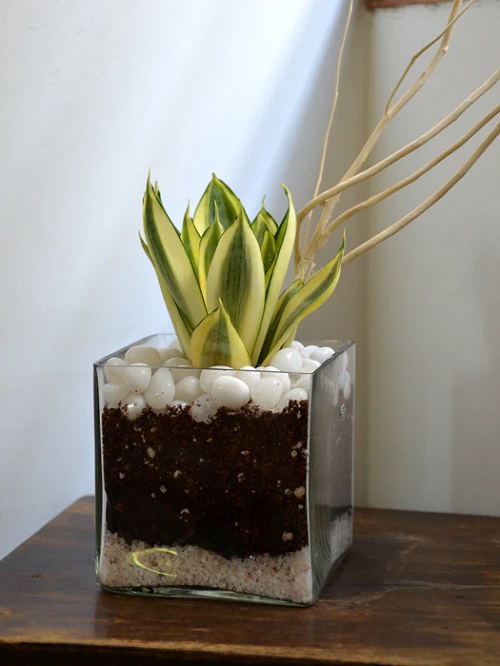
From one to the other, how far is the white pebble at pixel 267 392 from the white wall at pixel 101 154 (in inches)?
10.5

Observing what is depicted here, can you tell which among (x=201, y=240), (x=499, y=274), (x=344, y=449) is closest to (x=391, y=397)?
(x=499, y=274)

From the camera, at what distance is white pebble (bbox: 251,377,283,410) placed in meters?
0.62

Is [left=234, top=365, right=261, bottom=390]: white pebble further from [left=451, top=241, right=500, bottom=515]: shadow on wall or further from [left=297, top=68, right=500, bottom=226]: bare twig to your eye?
[left=451, top=241, right=500, bottom=515]: shadow on wall

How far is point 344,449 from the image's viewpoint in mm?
748

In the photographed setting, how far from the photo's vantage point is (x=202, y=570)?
65cm

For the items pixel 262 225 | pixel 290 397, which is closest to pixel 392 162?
pixel 262 225

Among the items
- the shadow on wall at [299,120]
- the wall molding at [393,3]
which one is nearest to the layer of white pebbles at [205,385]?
the shadow on wall at [299,120]

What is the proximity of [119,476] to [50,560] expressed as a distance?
135 millimetres

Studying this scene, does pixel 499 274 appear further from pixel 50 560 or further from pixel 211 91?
pixel 50 560

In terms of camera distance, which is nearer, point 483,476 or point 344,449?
point 344,449

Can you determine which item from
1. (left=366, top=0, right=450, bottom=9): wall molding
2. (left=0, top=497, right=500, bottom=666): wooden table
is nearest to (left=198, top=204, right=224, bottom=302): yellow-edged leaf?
(left=0, top=497, right=500, bottom=666): wooden table

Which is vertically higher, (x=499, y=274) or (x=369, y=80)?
(x=369, y=80)

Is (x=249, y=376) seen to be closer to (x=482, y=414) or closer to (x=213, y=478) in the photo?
(x=213, y=478)

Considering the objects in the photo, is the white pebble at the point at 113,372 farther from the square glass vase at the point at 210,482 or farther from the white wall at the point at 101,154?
the white wall at the point at 101,154
